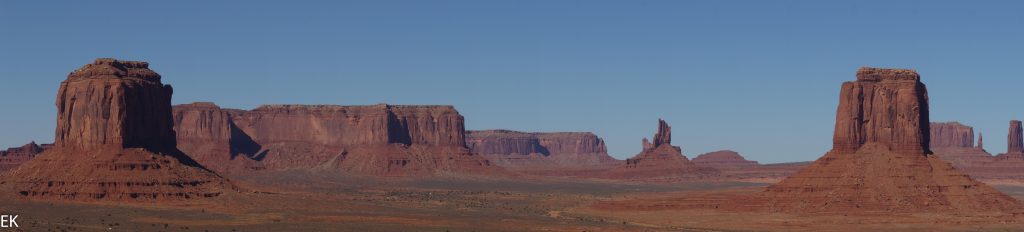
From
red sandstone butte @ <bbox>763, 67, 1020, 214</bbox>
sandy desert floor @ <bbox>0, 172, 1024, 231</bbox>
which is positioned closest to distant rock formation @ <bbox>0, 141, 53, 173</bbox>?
sandy desert floor @ <bbox>0, 172, 1024, 231</bbox>

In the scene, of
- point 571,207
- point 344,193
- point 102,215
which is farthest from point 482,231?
point 344,193

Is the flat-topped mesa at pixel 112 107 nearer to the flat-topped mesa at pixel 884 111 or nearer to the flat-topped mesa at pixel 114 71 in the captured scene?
the flat-topped mesa at pixel 114 71

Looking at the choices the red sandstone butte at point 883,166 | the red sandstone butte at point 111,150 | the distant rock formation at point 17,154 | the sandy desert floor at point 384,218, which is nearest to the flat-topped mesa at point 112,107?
the red sandstone butte at point 111,150

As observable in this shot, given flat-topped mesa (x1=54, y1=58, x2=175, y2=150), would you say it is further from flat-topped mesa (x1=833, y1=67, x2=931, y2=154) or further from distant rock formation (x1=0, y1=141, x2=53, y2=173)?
distant rock formation (x1=0, y1=141, x2=53, y2=173)

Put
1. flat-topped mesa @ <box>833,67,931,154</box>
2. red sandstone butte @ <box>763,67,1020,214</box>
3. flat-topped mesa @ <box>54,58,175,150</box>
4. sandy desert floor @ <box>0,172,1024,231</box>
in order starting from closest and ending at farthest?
sandy desert floor @ <box>0,172,1024,231</box> < red sandstone butte @ <box>763,67,1020,214</box> < flat-topped mesa @ <box>833,67,931,154</box> < flat-topped mesa @ <box>54,58,175,150</box>

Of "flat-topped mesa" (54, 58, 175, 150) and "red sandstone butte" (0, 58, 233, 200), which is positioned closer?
"red sandstone butte" (0, 58, 233, 200)

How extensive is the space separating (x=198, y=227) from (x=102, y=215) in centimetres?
1058

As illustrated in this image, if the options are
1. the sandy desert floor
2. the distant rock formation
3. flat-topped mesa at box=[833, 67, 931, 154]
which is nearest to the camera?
the sandy desert floor

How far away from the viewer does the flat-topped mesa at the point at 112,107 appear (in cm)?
12019

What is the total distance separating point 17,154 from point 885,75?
109137mm

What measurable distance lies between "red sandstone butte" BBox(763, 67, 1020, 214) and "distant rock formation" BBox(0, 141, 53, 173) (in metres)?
96.1

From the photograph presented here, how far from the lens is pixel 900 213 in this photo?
11325 cm

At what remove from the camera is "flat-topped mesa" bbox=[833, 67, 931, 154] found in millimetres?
119125

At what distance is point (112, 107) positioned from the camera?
120 metres
